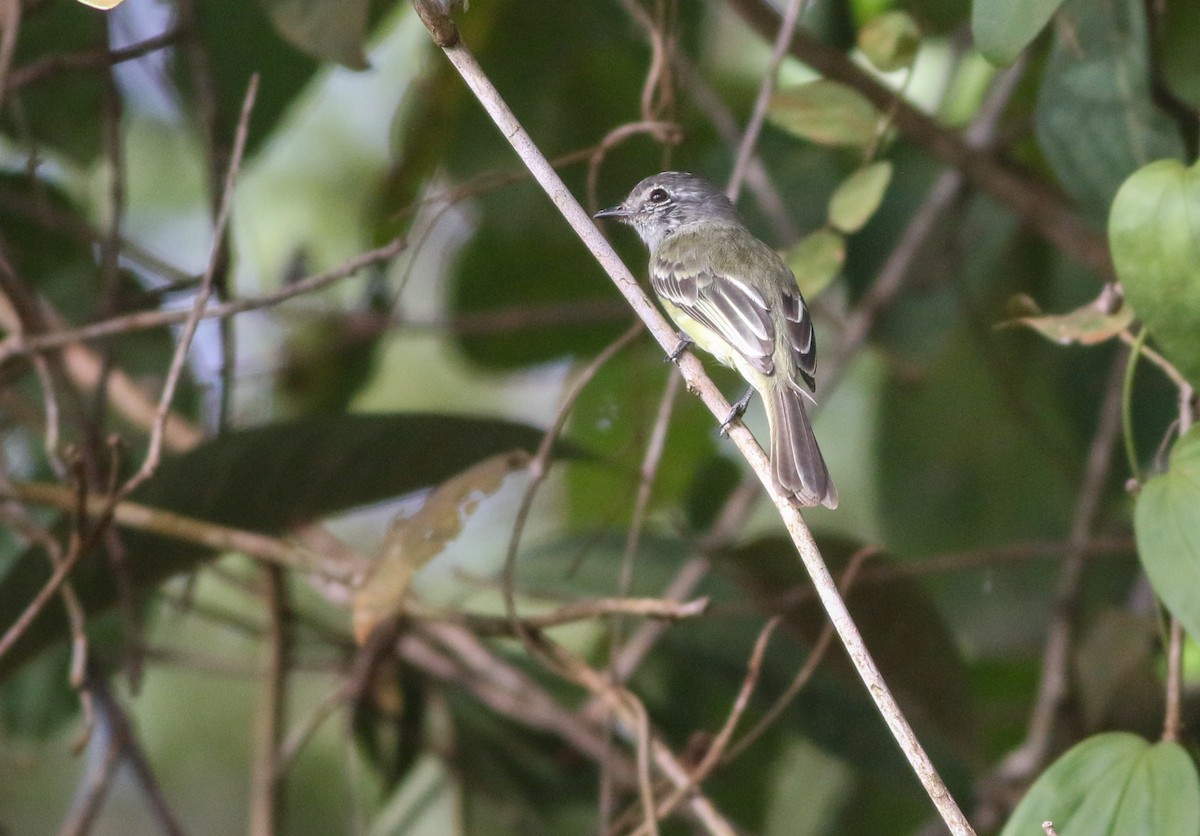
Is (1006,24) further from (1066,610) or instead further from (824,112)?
(1066,610)

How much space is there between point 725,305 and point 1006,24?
3.04ft

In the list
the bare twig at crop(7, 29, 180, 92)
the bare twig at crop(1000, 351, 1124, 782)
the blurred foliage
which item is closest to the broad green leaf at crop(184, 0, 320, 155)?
the blurred foliage

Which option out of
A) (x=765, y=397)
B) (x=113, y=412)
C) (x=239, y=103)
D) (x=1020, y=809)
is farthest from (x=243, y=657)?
(x=1020, y=809)

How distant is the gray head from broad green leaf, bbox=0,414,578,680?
1.81 feet

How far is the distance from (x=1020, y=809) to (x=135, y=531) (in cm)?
168

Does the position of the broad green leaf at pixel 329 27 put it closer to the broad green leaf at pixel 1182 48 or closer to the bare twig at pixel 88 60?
the bare twig at pixel 88 60

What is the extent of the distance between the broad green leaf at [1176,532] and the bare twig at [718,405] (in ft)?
1.21

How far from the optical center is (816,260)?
2281 millimetres

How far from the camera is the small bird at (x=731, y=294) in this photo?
2480 mm

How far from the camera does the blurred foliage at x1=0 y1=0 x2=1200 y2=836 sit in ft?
7.76

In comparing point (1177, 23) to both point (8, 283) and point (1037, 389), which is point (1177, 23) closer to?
point (1037, 389)

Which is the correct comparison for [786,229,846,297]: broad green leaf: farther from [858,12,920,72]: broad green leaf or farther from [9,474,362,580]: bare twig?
[9,474,362,580]: bare twig

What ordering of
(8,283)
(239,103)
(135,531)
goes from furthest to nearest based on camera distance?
(239,103)
(135,531)
(8,283)

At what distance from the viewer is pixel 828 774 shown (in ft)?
11.5
